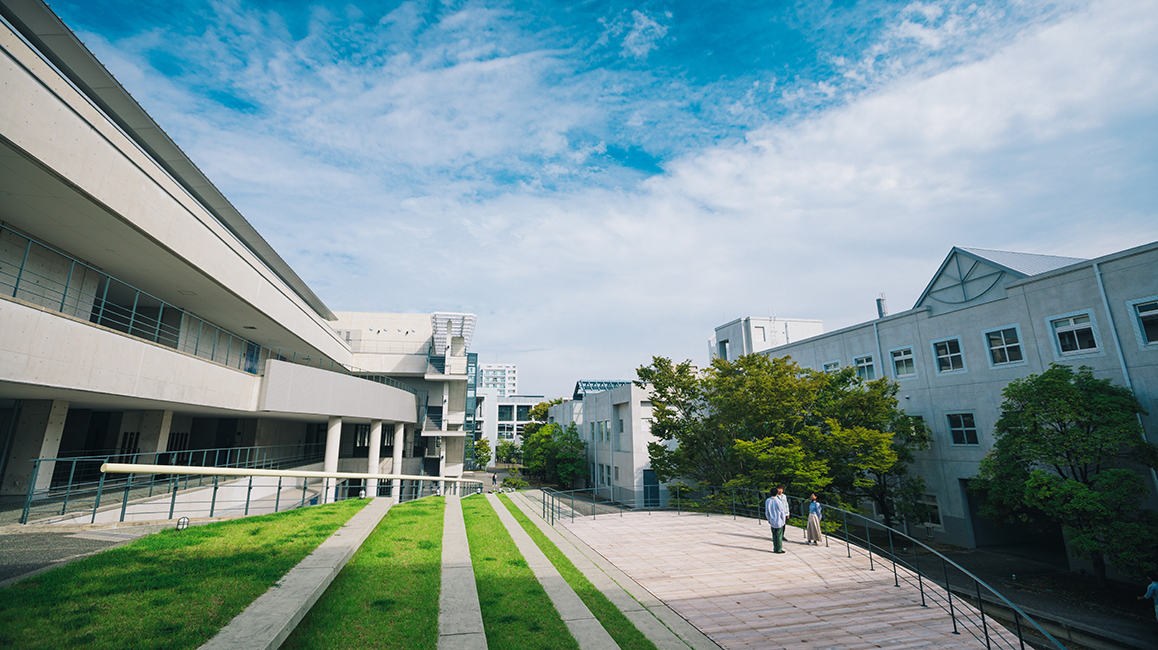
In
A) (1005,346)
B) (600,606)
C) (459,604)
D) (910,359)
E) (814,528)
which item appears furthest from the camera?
(910,359)

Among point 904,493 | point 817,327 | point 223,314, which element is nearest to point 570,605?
point 223,314

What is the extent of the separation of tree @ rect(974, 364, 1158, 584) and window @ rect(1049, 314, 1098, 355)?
1.39 m

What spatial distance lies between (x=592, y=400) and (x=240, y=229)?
97.6 ft

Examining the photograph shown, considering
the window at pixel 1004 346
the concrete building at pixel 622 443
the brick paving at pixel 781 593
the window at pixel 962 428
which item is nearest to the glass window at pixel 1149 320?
the window at pixel 1004 346

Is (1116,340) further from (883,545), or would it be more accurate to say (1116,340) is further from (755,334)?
(755,334)

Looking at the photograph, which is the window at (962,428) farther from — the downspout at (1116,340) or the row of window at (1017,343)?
the downspout at (1116,340)

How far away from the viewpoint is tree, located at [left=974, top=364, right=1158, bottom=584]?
16.0 metres

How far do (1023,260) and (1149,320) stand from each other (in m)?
10.7

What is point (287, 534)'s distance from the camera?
9.57 m

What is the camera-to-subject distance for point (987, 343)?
79.3 feet

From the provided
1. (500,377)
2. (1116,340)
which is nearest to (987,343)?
(1116,340)

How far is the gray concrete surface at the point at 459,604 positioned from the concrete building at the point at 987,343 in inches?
954

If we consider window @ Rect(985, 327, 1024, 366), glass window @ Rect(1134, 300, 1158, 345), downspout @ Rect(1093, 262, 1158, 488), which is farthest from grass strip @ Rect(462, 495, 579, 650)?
window @ Rect(985, 327, 1024, 366)

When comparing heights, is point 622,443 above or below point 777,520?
above
